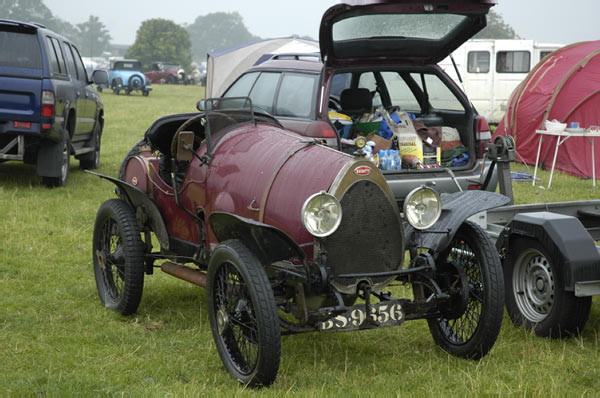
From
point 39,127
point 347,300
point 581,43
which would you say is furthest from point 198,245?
point 581,43

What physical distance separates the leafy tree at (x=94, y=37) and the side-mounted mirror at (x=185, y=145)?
615ft

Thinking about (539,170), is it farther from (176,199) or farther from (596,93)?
(176,199)

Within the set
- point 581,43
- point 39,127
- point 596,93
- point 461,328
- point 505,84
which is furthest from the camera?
point 505,84

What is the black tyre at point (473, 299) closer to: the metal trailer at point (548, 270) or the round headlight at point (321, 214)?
the metal trailer at point (548, 270)

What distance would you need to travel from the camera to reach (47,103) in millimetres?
10281

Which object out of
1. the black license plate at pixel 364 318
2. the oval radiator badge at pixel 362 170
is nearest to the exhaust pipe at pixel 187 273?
the black license plate at pixel 364 318

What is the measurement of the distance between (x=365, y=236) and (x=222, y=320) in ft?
3.09

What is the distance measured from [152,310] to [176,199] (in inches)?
38.3

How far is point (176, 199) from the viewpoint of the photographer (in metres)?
5.49

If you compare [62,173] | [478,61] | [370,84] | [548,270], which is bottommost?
[548,270]

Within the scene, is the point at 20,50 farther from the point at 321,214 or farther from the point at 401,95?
the point at 321,214

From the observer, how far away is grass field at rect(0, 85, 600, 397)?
4238mm

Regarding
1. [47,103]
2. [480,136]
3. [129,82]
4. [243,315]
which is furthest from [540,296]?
[129,82]

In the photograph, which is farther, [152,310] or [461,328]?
[152,310]
